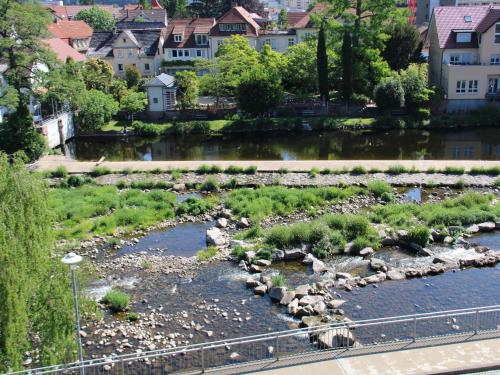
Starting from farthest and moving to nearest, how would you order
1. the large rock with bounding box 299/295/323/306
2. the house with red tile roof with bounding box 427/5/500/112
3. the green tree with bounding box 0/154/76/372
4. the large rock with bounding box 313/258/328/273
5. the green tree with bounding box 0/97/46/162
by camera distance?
the house with red tile roof with bounding box 427/5/500/112 < the green tree with bounding box 0/97/46/162 < the large rock with bounding box 313/258/328/273 < the large rock with bounding box 299/295/323/306 < the green tree with bounding box 0/154/76/372

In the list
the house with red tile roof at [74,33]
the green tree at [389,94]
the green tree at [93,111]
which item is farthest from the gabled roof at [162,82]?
the house with red tile roof at [74,33]

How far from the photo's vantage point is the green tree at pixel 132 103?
55.2 m

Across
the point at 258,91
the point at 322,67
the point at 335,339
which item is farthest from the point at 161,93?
the point at 335,339

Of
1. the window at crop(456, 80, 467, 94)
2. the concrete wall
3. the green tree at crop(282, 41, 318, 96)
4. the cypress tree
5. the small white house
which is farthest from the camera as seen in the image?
the green tree at crop(282, 41, 318, 96)

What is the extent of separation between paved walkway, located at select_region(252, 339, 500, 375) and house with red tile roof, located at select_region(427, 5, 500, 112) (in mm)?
42838

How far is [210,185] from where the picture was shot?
37312mm

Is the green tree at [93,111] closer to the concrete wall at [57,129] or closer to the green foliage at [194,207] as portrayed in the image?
the concrete wall at [57,129]

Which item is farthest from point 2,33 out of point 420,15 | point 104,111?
point 420,15

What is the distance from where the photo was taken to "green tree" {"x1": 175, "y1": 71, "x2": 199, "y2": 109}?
186 ft

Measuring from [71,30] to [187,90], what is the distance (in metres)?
31.8

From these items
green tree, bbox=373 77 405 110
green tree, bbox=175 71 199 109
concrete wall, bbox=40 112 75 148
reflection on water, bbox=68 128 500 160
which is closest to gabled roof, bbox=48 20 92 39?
green tree, bbox=175 71 199 109

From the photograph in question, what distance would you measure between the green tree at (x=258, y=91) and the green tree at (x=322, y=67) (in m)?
4.22

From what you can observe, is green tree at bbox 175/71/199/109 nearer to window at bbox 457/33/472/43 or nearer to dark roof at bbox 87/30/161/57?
dark roof at bbox 87/30/161/57

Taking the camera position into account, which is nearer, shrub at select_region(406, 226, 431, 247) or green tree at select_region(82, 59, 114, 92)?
shrub at select_region(406, 226, 431, 247)
